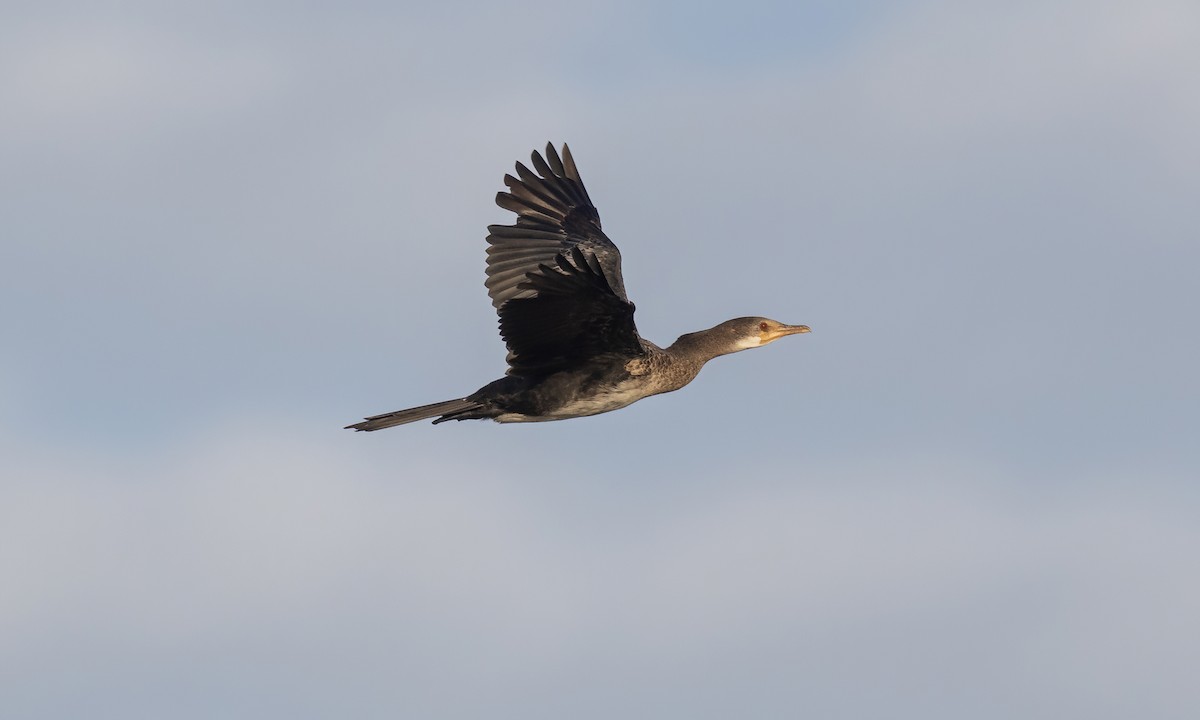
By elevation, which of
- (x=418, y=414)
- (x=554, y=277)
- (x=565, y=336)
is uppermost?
(x=554, y=277)

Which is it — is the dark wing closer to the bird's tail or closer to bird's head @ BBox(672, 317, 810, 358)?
the bird's tail

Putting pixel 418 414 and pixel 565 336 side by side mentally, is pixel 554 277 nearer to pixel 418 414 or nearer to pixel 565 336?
pixel 565 336

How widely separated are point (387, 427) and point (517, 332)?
1.41 m

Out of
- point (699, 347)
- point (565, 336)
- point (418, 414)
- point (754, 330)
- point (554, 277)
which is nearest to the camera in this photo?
point (554, 277)

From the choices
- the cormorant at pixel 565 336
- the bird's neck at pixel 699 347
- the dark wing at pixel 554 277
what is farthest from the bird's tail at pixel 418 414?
the bird's neck at pixel 699 347

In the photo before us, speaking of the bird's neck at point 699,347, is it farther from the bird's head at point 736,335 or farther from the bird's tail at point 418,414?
the bird's tail at point 418,414

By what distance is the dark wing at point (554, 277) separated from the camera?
39.6 feet

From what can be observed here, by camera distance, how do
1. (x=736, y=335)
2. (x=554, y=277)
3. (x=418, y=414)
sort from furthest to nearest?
(x=736, y=335) → (x=418, y=414) → (x=554, y=277)

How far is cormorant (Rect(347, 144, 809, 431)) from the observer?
1227cm

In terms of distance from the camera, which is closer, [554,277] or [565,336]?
[554,277]

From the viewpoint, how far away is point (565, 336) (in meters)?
12.7

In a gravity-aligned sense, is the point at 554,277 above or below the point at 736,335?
above

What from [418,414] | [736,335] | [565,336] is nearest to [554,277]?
[565,336]

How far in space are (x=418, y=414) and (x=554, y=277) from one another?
201cm
